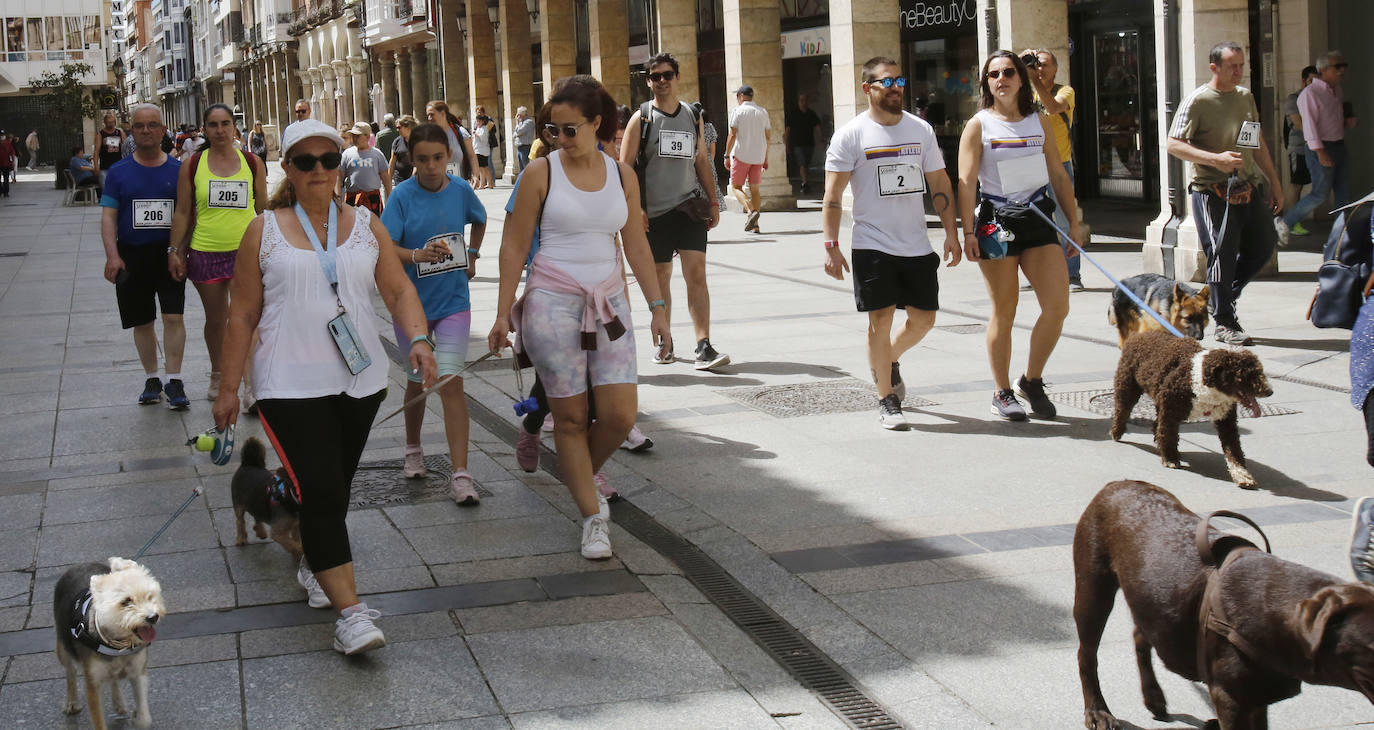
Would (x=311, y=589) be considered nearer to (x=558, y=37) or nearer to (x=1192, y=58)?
(x=1192, y=58)

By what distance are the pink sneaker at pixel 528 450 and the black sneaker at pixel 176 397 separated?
316 cm

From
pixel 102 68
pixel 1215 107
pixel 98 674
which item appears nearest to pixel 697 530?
pixel 98 674

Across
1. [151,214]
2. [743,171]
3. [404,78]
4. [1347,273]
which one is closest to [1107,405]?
[1347,273]

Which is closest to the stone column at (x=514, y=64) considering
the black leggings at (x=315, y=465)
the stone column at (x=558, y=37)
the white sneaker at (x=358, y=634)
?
the stone column at (x=558, y=37)

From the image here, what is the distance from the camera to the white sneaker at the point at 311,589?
5168 millimetres

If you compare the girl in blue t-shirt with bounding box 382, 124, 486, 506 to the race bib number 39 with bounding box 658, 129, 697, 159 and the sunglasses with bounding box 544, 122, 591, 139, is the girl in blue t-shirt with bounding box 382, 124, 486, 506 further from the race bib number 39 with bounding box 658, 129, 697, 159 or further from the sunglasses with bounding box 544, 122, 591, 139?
the race bib number 39 with bounding box 658, 129, 697, 159

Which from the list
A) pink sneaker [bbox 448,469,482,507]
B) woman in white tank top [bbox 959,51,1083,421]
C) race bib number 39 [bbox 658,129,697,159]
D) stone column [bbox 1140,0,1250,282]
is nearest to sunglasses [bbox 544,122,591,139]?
pink sneaker [bbox 448,469,482,507]

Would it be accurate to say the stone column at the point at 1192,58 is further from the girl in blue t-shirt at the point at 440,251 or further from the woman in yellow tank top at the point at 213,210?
the girl in blue t-shirt at the point at 440,251

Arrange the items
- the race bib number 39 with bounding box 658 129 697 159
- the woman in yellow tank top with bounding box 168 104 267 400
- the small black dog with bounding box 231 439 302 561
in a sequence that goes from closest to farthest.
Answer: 1. the small black dog with bounding box 231 439 302 561
2. the woman in yellow tank top with bounding box 168 104 267 400
3. the race bib number 39 with bounding box 658 129 697 159

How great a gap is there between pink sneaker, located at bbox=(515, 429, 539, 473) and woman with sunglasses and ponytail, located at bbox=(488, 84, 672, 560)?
96cm

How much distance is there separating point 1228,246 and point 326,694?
24.2ft

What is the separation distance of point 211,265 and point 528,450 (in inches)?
115

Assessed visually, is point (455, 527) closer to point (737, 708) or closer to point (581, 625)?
point (581, 625)

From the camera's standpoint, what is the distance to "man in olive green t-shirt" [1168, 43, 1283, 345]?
385 inches
